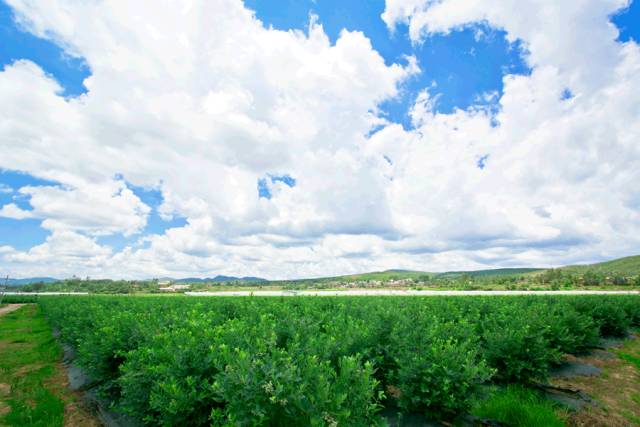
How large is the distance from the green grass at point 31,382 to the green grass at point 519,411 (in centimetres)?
1134

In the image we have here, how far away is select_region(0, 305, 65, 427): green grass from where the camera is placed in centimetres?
877

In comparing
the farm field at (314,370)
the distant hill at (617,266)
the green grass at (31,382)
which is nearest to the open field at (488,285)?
the distant hill at (617,266)

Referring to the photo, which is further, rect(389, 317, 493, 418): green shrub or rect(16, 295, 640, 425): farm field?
rect(389, 317, 493, 418): green shrub

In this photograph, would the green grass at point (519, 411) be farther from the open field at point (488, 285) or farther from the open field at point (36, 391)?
the open field at point (488, 285)

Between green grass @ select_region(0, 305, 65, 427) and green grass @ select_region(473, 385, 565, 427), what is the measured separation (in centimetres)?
1134

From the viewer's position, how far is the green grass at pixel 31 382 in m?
8.77

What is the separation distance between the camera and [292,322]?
338 inches

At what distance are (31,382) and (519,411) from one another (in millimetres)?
16793

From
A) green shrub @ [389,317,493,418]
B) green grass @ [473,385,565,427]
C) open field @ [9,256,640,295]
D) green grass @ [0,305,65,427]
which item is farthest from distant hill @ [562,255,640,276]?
green grass @ [0,305,65,427]

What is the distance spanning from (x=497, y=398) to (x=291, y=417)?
6694mm

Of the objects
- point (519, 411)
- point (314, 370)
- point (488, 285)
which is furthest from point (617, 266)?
point (314, 370)

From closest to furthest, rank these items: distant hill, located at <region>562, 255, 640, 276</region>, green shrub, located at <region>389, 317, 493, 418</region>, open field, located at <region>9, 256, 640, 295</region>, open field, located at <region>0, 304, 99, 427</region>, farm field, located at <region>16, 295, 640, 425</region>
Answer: farm field, located at <region>16, 295, 640, 425</region> < green shrub, located at <region>389, 317, 493, 418</region> < open field, located at <region>0, 304, 99, 427</region> < open field, located at <region>9, 256, 640, 295</region> < distant hill, located at <region>562, 255, 640, 276</region>

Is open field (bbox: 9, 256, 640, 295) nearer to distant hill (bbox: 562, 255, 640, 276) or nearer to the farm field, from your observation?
distant hill (bbox: 562, 255, 640, 276)

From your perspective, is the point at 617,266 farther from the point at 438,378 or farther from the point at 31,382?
the point at 31,382
